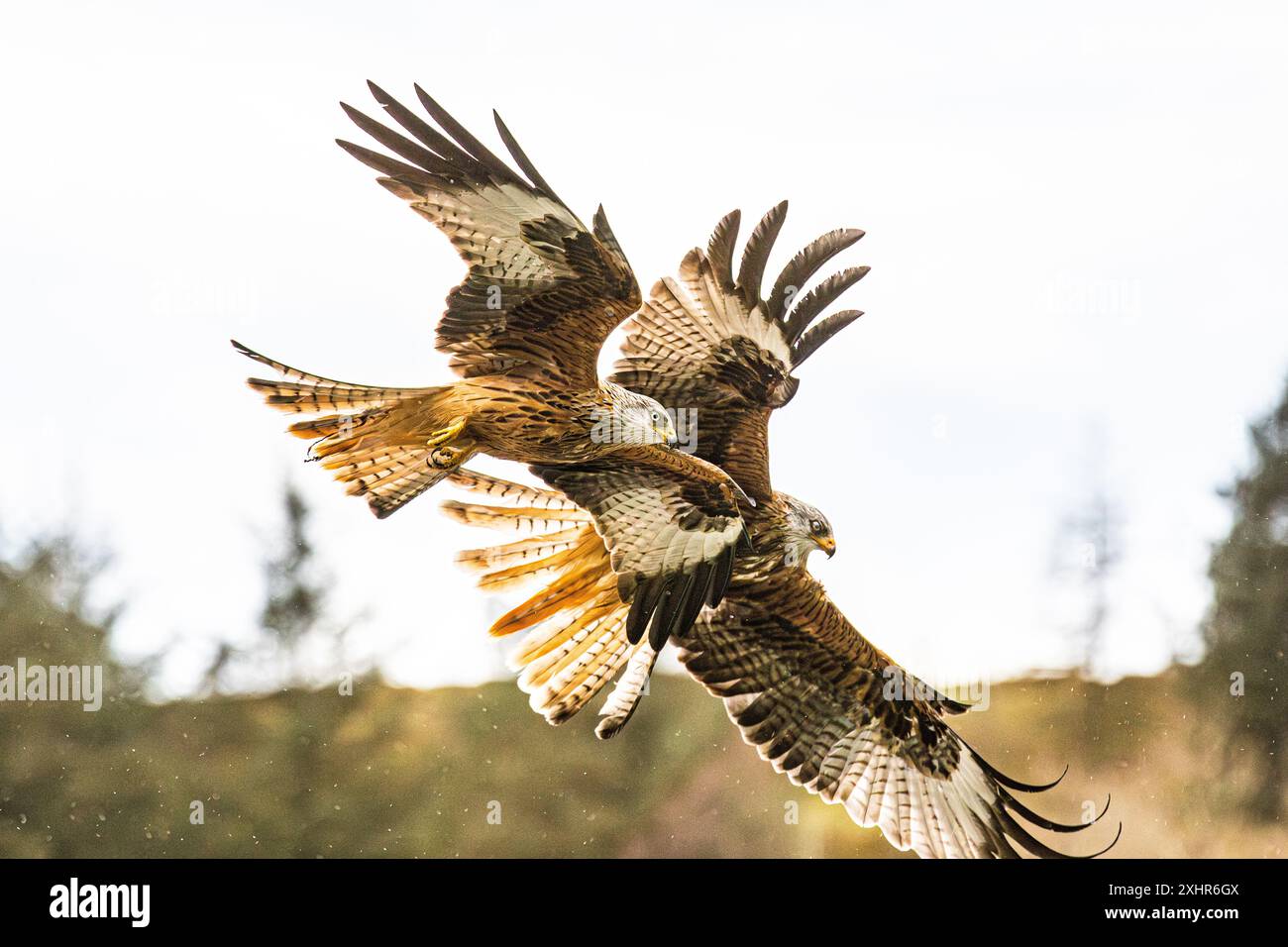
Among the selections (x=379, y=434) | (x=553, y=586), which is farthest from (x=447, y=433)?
(x=553, y=586)

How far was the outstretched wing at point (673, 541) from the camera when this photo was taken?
446cm

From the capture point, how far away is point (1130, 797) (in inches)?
634

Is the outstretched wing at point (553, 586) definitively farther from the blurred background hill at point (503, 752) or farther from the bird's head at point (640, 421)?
the blurred background hill at point (503, 752)

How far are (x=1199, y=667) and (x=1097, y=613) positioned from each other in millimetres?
1517

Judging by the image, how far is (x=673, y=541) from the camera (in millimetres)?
4469

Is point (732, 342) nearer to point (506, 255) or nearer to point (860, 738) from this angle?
point (506, 255)

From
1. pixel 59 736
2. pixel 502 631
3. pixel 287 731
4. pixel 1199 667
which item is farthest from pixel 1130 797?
pixel 502 631

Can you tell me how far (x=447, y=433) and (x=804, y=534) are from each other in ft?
4.81

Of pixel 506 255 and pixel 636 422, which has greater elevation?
pixel 506 255

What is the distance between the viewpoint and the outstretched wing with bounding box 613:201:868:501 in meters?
5.05

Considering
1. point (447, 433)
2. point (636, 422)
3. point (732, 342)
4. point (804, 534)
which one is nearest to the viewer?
point (447, 433)
